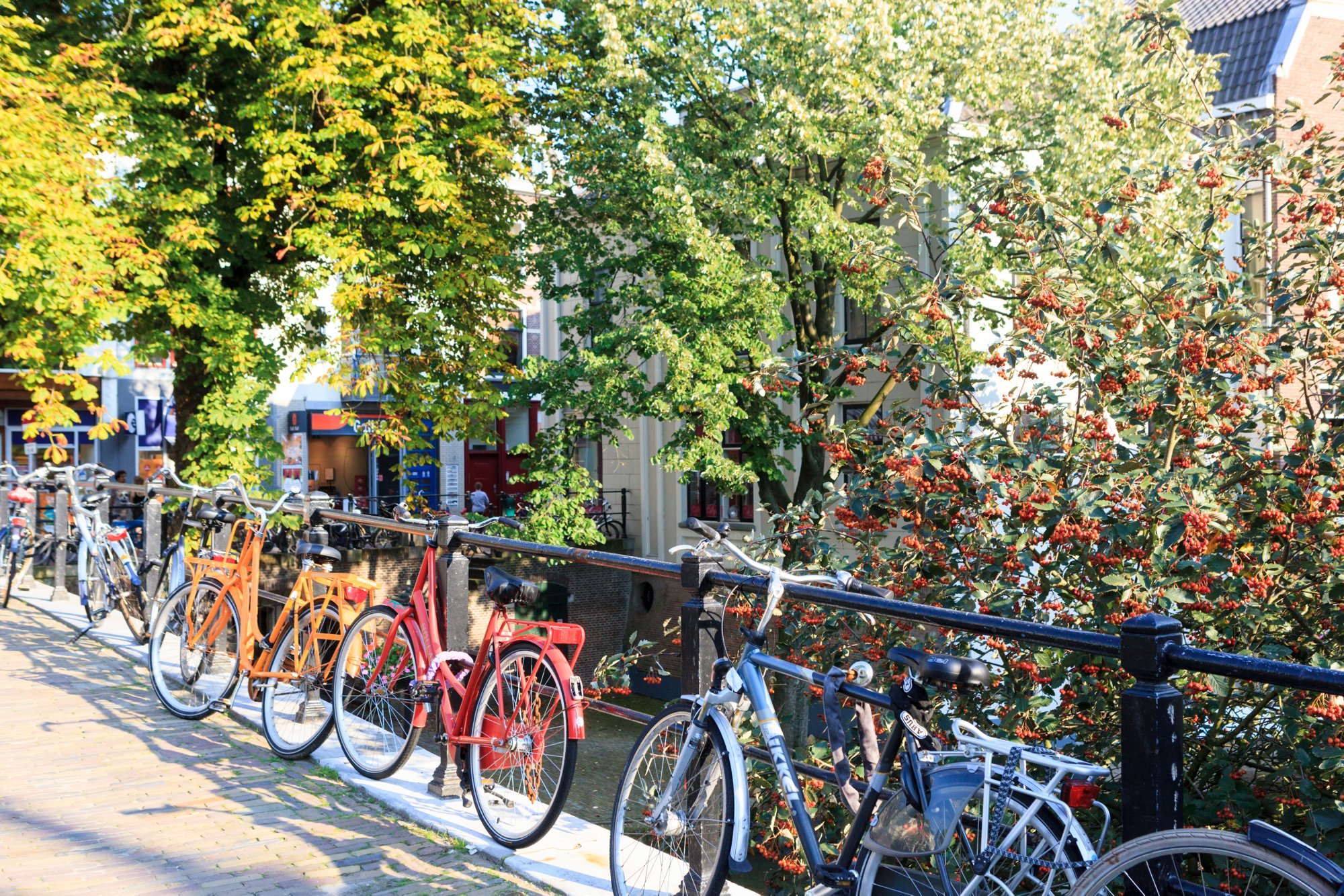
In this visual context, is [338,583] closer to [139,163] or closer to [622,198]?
[139,163]

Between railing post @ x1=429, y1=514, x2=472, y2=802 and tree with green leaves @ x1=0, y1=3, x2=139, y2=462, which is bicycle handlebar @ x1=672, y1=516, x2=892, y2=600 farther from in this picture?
tree with green leaves @ x1=0, y1=3, x2=139, y2=462

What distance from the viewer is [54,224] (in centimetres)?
1090

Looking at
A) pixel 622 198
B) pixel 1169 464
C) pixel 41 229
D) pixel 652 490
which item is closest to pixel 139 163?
pixel 41 229

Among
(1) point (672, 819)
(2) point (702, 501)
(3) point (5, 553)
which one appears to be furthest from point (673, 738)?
(2) point (702, 501)

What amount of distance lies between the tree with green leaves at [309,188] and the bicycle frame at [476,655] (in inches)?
329

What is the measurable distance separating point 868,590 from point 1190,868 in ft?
4.23

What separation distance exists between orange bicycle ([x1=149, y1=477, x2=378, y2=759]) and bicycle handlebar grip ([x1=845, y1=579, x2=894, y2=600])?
297cm

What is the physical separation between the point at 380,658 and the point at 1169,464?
12.0 ft

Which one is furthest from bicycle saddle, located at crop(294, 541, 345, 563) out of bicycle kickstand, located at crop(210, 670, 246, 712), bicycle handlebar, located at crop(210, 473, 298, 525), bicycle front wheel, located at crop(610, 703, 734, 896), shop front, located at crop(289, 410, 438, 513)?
shop front, located at crop(289, 410, 438, 513)

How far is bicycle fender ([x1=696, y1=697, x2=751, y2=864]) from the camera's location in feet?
10.9

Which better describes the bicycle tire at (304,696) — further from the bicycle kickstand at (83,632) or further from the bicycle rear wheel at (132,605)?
the bicycle kickstand at (83,632)

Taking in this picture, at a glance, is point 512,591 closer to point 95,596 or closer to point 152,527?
point 95,596

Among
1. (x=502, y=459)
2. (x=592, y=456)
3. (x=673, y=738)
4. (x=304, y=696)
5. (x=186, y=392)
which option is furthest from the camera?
(x=502, y=459)

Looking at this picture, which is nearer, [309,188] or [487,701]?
[487,701]
